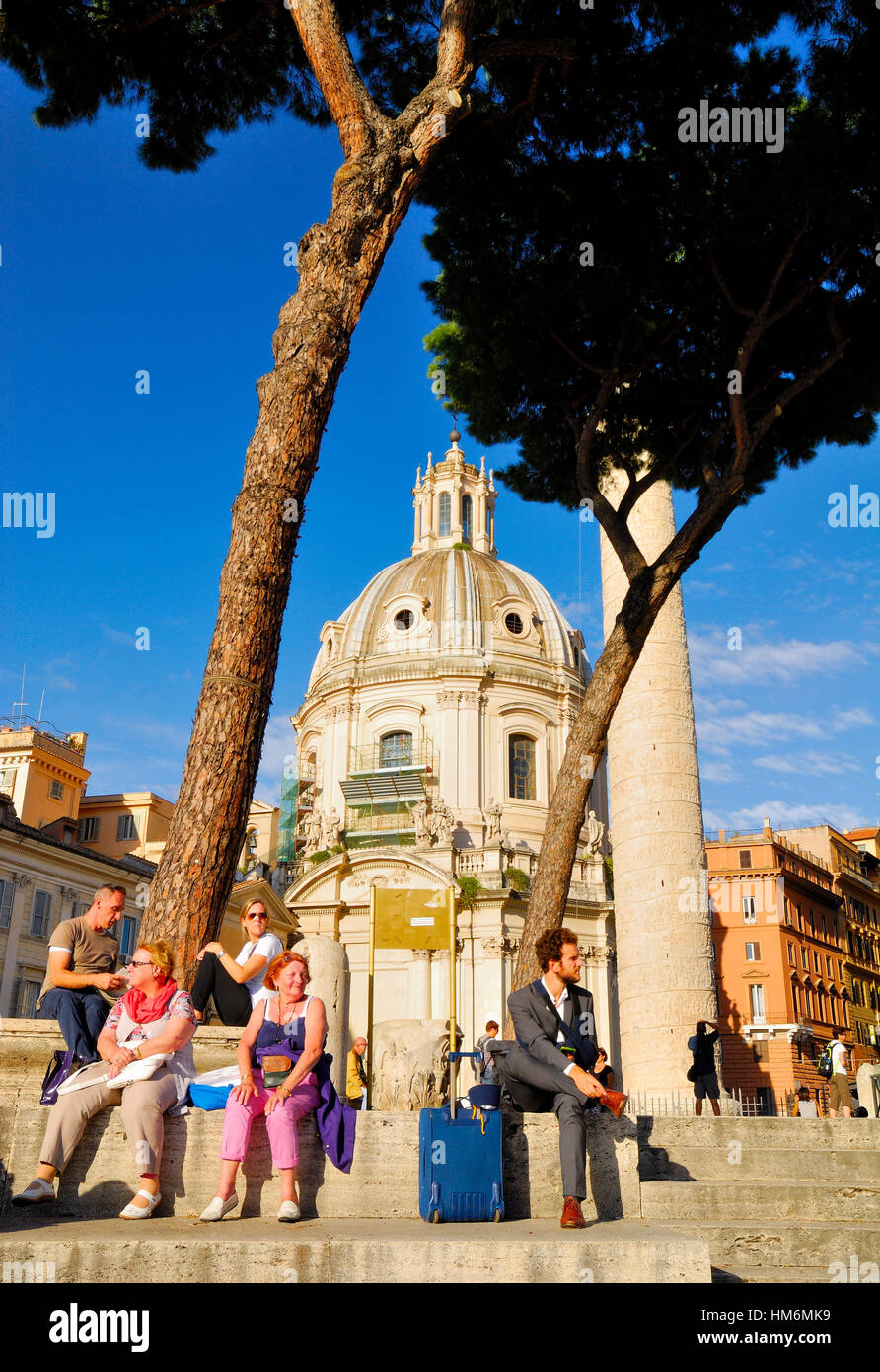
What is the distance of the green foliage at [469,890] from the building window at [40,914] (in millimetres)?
12136

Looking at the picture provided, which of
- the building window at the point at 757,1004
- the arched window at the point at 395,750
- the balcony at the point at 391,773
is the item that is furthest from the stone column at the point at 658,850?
the building window at the point at 757,1004

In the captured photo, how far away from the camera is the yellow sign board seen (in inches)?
392

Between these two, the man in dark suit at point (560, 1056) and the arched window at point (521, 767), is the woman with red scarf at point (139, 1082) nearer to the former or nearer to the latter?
the man in dark suit at point (560, 1056)

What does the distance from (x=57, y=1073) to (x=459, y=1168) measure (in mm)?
1771

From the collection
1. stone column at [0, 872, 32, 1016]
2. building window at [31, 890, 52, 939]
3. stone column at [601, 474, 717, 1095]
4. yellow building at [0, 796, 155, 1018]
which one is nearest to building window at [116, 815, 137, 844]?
yellow building at [0, 796, 155, 1018]

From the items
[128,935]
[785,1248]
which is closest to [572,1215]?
[785,1248]

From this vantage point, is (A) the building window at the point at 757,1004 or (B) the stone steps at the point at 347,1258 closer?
(B) the stone steps at the point at 347,1258

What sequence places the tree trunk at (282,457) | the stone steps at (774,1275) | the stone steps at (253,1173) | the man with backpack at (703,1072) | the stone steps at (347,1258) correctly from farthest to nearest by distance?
1. the man with backpack at (703,1072)
2. the tree trunk at (282,457)
3. the stone steps at (774,1275)
4. the stone steps at (253,1173)
5. the stone steps at (347,1258)

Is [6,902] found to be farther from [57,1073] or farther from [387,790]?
[57,1073]

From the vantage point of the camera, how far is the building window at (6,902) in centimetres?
2727

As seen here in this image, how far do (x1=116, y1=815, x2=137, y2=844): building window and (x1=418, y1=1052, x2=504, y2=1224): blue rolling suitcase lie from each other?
1475 inches

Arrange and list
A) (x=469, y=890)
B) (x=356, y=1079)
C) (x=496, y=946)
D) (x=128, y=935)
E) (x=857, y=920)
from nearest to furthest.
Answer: (x=356, y=1079), (x=128, y=935), (x=496, y=946), (x=469, y=890), (x=857, y=920)

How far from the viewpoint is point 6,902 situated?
90.1 feet

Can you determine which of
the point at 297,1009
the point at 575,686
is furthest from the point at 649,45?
the point at 575,686
